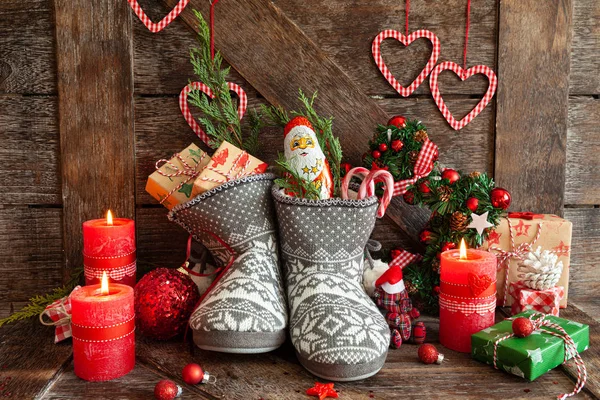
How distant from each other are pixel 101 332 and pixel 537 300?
3.05ft

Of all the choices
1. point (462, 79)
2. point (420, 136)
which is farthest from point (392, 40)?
point (420, 136)

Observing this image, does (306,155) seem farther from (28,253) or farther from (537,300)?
(28,253)

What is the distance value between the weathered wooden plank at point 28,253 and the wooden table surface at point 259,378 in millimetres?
373

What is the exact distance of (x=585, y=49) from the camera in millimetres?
1451

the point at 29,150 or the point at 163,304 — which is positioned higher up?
the point at 29,150

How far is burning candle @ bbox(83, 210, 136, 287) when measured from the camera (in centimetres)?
118

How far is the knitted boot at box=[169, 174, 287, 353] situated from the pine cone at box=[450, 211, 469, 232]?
42 cm

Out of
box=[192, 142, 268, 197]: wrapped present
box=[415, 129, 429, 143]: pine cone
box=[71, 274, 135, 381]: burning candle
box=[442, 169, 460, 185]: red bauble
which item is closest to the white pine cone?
box=[442, 169, 460, 185]: red bauble

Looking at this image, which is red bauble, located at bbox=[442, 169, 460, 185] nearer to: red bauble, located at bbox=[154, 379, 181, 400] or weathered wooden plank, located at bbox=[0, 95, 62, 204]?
red bauble, located at bbox=[154, 379, 181, 400]

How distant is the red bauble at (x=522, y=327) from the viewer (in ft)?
3.17

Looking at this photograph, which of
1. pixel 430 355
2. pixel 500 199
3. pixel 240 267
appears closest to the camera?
pixel 430 355

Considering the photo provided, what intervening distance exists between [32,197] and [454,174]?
3.66 ft

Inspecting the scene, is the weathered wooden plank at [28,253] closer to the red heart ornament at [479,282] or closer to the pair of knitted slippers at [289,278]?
the pair of knitted slippers at [289,278]

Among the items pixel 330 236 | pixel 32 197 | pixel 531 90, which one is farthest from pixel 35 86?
pixel 531 90
